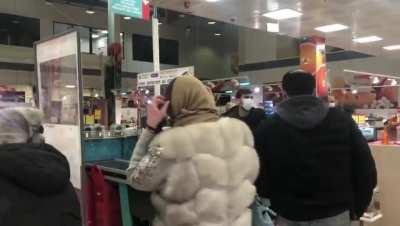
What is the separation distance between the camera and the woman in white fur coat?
6.13 ft

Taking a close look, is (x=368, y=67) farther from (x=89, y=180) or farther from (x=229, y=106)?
(x=89, y=180)

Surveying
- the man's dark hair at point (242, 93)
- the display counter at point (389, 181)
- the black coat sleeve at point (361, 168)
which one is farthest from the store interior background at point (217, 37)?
the black coat sleeve at point (361, 168)

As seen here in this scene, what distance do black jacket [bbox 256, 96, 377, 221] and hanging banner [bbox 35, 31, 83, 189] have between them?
54.1 inches

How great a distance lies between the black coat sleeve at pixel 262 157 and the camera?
2.33 m

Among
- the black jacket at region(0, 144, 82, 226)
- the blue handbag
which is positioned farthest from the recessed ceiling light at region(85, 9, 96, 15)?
the black jacket at region(0, 144, 82, 226)

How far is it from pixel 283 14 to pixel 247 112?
6.19m

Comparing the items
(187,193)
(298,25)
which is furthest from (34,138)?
(298,25)

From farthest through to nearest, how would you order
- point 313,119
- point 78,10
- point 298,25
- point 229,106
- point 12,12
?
1. point 78,10
2. point 12,12
3. point 298,25
4. point 229,106
5. point 313,119

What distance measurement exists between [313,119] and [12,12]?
16.2 metres

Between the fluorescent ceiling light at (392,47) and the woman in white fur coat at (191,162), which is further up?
the fluorescent ceiling light at (392,47)

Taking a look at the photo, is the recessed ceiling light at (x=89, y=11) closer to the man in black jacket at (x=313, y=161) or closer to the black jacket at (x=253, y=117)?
the black jacket at (x=253, y=117)

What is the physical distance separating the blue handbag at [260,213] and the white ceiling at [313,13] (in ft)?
22.6

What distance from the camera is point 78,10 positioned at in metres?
17.9

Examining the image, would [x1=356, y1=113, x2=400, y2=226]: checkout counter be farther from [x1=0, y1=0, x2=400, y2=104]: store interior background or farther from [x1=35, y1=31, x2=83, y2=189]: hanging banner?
[x1=0, y1=0, x2=400, y2=104]: store interior background
